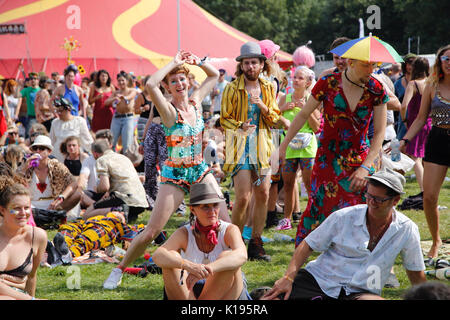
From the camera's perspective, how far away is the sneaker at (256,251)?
6.12 meters

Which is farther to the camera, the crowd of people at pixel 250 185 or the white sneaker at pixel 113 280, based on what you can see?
the white sneaker at pixel 113 280

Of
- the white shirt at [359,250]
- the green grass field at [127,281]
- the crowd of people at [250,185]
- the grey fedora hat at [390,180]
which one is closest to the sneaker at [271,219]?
the crowd of people at [250,185]

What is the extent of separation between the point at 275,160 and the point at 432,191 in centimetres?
165

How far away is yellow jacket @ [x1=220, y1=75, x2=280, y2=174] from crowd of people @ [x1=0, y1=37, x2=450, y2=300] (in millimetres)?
13

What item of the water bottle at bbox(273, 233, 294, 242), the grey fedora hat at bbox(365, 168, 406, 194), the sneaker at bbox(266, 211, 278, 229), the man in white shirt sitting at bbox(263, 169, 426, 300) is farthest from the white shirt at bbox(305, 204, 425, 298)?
the sneaker at bbox(266, 211, 278, 229)

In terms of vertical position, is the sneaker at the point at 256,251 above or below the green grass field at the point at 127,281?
above

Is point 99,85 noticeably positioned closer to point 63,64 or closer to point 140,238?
point 140,238

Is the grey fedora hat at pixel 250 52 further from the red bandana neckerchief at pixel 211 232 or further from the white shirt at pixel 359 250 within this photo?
the white shirt at pixel 359 250

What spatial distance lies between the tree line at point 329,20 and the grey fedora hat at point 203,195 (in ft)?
118

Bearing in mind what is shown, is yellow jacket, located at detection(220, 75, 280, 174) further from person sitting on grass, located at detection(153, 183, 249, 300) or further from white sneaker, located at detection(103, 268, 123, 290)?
person sitting on grass, located at detection(153, 183, 249, 300)

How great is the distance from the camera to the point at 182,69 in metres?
5.21

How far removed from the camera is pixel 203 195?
13.8 ft

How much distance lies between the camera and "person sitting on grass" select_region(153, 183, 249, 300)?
4.01 metres
